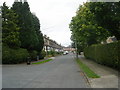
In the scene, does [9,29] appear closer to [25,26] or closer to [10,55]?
[10,55]

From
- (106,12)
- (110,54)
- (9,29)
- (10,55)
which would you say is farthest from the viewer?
(9,29)

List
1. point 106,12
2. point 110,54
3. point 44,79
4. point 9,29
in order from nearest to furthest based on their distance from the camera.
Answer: point 44,79 < point 106,12 < point 110,54 < point 9,29

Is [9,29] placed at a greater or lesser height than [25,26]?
lesser

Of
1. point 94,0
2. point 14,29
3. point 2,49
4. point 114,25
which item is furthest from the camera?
point 14,29

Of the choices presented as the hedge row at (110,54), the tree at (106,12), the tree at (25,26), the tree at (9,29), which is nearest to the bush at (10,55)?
the tree at (9,29)

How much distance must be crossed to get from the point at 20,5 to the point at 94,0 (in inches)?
839

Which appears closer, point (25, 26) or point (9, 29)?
point (9, 29)

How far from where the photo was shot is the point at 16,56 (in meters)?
26.1

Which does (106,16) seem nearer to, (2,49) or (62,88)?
(62,88)

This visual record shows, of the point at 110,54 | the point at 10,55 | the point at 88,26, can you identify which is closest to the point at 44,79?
the point at 110,54

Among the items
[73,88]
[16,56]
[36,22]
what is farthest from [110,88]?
[36,22]

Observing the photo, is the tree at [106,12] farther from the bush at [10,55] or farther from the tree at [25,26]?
the tree at [25,26]

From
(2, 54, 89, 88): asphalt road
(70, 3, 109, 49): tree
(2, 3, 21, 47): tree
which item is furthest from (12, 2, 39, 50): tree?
(2, 54, 89, 88): asphalt road

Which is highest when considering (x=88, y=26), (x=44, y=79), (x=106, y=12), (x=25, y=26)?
(x=25, y=26)
